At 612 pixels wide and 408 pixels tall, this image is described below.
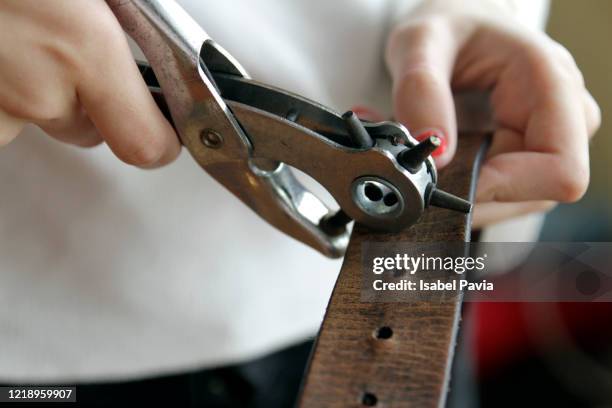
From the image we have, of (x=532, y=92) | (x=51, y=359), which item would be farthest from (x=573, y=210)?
(x=51, y=359)

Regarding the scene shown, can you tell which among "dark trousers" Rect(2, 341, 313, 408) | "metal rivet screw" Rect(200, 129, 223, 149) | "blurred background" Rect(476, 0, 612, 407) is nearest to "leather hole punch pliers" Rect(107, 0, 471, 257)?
"metal rivet screw" Rect(200, 129, 223, 149)

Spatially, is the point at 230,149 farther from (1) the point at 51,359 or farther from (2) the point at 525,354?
(2) the point at 525,354

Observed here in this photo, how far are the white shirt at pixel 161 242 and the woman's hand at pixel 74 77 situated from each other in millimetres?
133

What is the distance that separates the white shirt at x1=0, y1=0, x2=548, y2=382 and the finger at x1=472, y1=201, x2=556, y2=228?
13cm

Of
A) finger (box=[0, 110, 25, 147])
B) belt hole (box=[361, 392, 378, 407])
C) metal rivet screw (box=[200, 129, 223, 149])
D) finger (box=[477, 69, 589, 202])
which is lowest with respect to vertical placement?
belt hole (box=[361, 392, 378, 407])

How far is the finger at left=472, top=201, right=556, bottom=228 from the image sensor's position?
1.83 ft

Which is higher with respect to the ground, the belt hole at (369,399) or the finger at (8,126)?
the finger at (8,126)

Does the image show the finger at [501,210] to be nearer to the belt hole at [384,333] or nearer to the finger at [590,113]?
the finger at [590,113]

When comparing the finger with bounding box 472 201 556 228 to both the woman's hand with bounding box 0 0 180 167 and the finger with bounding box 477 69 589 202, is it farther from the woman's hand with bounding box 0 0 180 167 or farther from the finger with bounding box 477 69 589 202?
the woman's hand with bounding box 0 0 180 167

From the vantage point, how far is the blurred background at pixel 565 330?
1.26m

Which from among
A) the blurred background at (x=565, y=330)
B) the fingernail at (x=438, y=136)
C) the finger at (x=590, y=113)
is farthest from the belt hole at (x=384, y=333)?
the blurred background at (x=565, y=330)

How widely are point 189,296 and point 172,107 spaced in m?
0.25

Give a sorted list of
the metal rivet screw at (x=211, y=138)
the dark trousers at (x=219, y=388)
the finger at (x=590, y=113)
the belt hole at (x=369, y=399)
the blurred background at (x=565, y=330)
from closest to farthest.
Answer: the belt hole at (x=369, y=399), the metal rivet screw at (x=211, y=138), the finger at (x=590, y=113), the dark trousers at (x=219, y=388), the blurred background at (x=565, y=330)

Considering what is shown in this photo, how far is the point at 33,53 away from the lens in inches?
15.3
